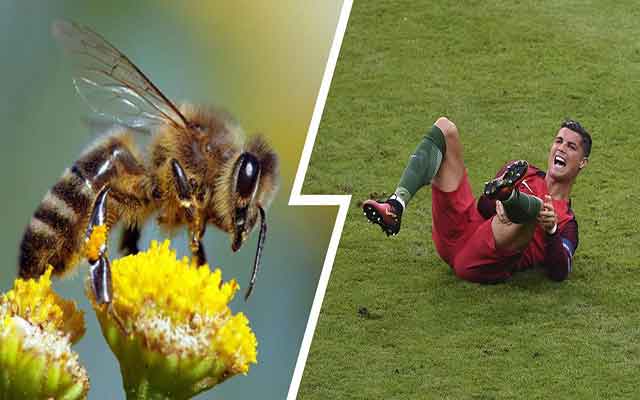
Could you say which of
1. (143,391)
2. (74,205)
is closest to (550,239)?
(74,205)

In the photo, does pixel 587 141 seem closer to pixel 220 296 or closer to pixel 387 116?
pixel 387 116

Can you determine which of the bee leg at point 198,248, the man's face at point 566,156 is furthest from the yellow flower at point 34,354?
the man's face at point 566,156

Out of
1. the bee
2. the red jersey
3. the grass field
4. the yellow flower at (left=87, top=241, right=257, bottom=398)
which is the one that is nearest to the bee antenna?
the bee

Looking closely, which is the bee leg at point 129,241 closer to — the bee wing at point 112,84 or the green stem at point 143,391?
the bee wing at point 112,84

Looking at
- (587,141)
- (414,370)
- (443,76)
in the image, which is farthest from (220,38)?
(443,76)

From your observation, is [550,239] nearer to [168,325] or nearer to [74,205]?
[74,205]

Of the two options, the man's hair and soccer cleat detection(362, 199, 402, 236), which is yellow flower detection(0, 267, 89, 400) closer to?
soccer cleat detection(362, 199, 402, 236)

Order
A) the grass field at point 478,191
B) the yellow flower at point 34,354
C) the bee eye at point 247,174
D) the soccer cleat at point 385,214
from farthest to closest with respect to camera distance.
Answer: the soccer cleat at point 385,214 → the grass field at point 478,191 → the bee eye at point 247,174 → the yellow flower at point 34,354
